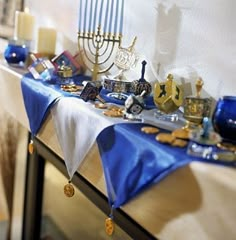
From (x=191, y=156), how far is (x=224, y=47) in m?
0.37

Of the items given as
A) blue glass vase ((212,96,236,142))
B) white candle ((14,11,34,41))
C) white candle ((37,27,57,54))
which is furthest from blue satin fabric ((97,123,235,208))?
white candle ((14,11,34,41))

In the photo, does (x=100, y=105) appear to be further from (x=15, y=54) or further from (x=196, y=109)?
(x=15, y=54)

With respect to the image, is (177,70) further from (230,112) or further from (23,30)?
(23,30)

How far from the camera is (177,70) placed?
1.11m

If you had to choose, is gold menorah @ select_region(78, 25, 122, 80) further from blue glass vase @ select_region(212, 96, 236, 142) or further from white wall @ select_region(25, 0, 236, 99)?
blue glass vase @ select_region(212, 96, 236, 142)

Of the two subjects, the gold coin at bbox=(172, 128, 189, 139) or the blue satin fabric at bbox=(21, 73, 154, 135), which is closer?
the gold coin at bbox=(172, 128, 189, 139)

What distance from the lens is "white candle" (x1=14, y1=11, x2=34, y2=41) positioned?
5.99 ft

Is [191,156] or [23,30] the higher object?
[23,30]

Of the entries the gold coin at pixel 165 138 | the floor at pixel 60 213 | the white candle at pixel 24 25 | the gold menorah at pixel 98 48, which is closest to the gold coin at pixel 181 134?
the gold coin at pixel 165 138

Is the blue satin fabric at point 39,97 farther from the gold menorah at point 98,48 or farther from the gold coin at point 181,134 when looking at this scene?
the gold coin at point 181,134

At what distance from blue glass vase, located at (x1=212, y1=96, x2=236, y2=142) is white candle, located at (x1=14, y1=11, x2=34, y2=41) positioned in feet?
4.26

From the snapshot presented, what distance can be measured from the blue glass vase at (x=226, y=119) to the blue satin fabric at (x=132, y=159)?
11cm

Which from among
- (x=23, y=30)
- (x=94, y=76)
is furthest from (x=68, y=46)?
(x=94, y=76)

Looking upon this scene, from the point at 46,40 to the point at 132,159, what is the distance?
113 cm
